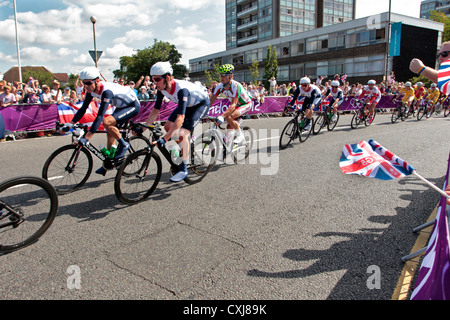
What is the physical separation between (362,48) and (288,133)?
45802 mm

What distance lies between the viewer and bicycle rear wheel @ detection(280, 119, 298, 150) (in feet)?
30.3

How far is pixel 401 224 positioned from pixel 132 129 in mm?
4332

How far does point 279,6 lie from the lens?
238 ft

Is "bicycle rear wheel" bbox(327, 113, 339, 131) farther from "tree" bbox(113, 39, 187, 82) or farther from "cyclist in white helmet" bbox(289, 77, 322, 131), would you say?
"tree" bbox(113, 39, 187, 82)

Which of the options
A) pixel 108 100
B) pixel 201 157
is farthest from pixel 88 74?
pixel 201 157

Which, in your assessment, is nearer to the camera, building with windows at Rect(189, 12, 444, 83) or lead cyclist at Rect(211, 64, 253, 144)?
lead cyclist at Rect(211, 64, 253, 144)

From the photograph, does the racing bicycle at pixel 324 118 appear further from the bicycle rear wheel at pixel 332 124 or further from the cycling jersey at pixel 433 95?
the cycling jersey at pixel 433 95

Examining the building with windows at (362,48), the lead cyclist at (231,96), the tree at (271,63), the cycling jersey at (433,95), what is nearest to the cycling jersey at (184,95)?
the lead cyclist at (231,96)

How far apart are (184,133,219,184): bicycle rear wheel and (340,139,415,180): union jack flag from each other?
340 centimetres

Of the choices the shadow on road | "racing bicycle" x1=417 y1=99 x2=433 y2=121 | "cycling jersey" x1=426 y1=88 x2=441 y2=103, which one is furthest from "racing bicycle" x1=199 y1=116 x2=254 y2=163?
"cycling jersey" x1=426 y1=88 x2=441 y2=103

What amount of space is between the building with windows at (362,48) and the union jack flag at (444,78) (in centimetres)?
4327

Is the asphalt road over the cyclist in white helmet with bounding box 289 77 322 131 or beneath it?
beneath

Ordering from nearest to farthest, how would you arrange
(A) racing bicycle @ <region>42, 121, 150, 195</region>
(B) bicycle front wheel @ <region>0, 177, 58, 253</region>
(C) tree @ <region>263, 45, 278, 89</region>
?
(B) bicycle front wheel @ <region>0, 177, 58, 253</region> → (A) racing bicycle @ <region>42, 121, 150, 195</region> → (C) tree @ <region>263, 45, 278, 89</region>
